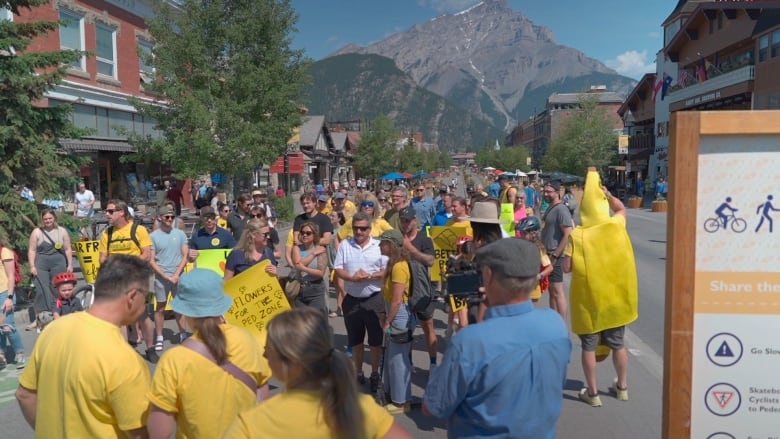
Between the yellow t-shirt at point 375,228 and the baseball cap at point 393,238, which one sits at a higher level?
the baseball cap at point 393,238

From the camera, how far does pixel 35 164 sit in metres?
10.9

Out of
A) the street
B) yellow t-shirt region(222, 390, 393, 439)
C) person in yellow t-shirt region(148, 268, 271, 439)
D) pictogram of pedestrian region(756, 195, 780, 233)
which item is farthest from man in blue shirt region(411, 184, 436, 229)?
yellow t-shirt region(222, 390, 393, 439)

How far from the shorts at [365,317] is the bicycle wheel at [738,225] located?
11.3ft

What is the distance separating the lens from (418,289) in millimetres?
5238

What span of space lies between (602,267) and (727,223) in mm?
2467

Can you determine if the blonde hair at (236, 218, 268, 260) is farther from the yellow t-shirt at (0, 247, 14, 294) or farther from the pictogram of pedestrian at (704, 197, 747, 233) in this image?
the pictogram of pedestrian at (704, 197, 747, 233)

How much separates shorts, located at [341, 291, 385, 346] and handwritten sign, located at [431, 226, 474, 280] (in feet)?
8.32

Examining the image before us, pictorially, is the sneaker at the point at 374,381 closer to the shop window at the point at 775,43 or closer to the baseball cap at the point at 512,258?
the baseball cap at the point at 512,258

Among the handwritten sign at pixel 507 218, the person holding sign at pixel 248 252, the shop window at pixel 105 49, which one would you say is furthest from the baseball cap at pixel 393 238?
the shop window at pixel 105 49

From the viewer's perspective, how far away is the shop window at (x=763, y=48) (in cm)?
2938

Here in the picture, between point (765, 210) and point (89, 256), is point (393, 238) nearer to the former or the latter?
point (765, 210)

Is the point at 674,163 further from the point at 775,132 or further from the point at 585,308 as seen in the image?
the point at 585,308

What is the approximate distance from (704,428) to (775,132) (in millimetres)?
1339

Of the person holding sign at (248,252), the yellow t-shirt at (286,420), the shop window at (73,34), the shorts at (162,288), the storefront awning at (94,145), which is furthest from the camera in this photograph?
the shop window at (73,34)
